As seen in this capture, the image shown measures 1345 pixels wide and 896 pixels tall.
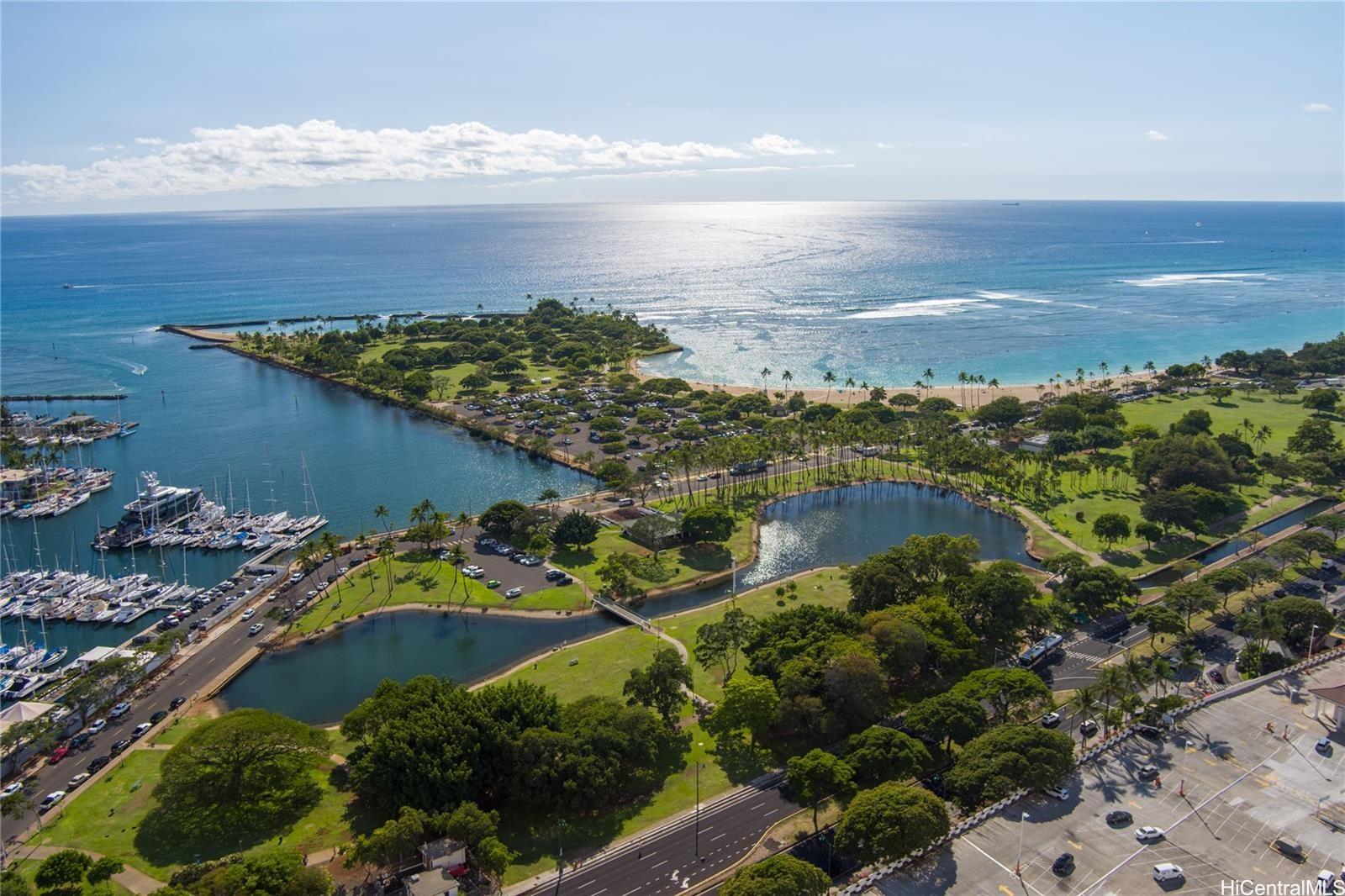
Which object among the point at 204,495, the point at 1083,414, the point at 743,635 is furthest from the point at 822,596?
the point at 204,495

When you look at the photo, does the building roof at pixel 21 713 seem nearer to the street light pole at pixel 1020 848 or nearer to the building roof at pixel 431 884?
the building roof at pixel 431 884

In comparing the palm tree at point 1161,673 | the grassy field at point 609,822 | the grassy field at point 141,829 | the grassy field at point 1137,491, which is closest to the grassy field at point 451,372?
the grassy field at point 1137,491

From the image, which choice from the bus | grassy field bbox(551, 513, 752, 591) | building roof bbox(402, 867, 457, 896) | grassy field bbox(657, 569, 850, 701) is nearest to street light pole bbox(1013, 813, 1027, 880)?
the bus

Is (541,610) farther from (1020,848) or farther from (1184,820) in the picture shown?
(1184,820)

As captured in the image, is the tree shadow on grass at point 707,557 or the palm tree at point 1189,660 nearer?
the palm tree at point 1189,660

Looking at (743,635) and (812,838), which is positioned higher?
(743,635)

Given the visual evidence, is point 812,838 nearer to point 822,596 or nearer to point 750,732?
point 750,732

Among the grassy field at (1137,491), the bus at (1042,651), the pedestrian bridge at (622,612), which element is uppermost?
the grassy field at (1137,491)
